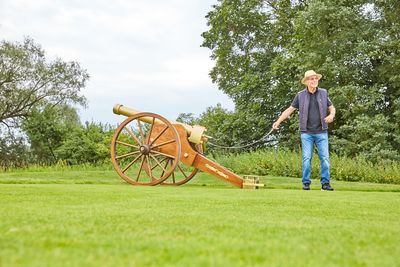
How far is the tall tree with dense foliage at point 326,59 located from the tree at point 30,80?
11.5 m

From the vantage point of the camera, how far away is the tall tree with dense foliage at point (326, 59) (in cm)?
1653

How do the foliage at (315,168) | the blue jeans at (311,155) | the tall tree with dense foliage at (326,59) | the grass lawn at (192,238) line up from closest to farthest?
the grass lawn at (192,238) → the blue jeans at (311,155) → the foliage at (315,168) → the tall tree with dense foliage at (326,59)

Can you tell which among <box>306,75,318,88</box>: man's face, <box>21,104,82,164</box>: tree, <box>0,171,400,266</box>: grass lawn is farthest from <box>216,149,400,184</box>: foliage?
<box>0,171,400,266</box>: grass lawn

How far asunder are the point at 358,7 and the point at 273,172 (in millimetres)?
8760

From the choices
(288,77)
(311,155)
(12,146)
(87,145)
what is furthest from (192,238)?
(12,146)

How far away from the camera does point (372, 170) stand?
38.6ft

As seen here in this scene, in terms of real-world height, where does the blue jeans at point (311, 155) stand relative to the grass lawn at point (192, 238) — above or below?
above

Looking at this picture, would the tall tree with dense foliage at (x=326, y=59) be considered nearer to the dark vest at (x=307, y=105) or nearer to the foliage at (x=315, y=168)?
the foliage at (x=315, y=168)

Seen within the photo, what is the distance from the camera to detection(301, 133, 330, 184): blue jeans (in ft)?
24.4

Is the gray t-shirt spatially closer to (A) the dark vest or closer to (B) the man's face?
(A) the dark vest

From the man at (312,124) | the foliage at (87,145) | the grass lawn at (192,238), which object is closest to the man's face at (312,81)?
the man at (312,124)

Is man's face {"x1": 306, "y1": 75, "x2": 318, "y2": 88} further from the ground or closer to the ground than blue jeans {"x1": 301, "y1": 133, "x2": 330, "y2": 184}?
further from the ground

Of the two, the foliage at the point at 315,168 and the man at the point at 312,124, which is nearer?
the man at the point at 312,124

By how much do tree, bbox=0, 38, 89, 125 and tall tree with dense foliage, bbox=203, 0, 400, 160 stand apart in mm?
11456
